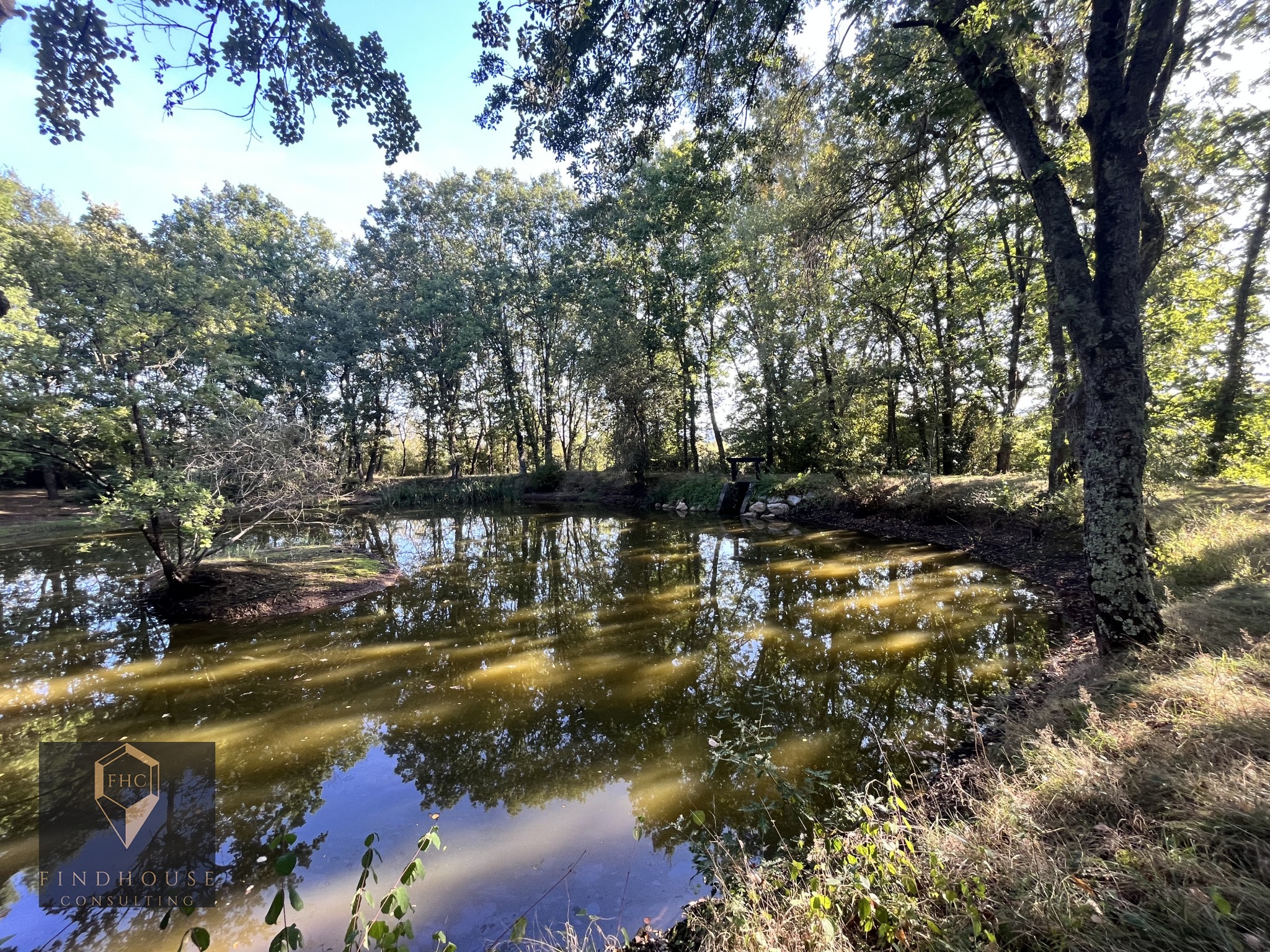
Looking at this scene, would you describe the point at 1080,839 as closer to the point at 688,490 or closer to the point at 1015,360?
the point at 1015,360

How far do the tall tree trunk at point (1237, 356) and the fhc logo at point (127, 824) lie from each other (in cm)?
1625

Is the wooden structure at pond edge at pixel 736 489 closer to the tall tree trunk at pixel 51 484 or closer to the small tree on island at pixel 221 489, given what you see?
the small tree on island at pixel 221 489

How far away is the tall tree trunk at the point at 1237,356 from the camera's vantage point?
971 centimetres

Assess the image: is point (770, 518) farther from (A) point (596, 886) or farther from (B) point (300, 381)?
(B) point (300, 381)

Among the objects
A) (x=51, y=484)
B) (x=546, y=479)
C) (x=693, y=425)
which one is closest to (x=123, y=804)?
(x=693, y=425)

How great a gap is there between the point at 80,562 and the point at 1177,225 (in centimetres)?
2427

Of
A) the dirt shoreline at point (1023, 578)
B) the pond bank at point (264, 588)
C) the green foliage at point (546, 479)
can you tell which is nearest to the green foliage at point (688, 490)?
the dirt shoreline at point (1023, 578)

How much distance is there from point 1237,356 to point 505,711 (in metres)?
15.5

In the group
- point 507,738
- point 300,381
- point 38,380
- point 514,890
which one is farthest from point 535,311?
point 514,890

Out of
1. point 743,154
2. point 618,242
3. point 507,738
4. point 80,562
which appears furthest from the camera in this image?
point 618,242

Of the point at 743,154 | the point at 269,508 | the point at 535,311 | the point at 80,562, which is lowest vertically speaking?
the point at 80,562

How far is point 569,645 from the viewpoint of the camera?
645 cm

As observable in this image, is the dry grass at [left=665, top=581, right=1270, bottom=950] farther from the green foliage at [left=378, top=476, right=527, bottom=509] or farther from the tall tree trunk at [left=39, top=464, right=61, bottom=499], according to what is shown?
the tall tree trunk at [left=39, top=464, right=61, bottom=499]

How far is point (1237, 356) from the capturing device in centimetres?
991
